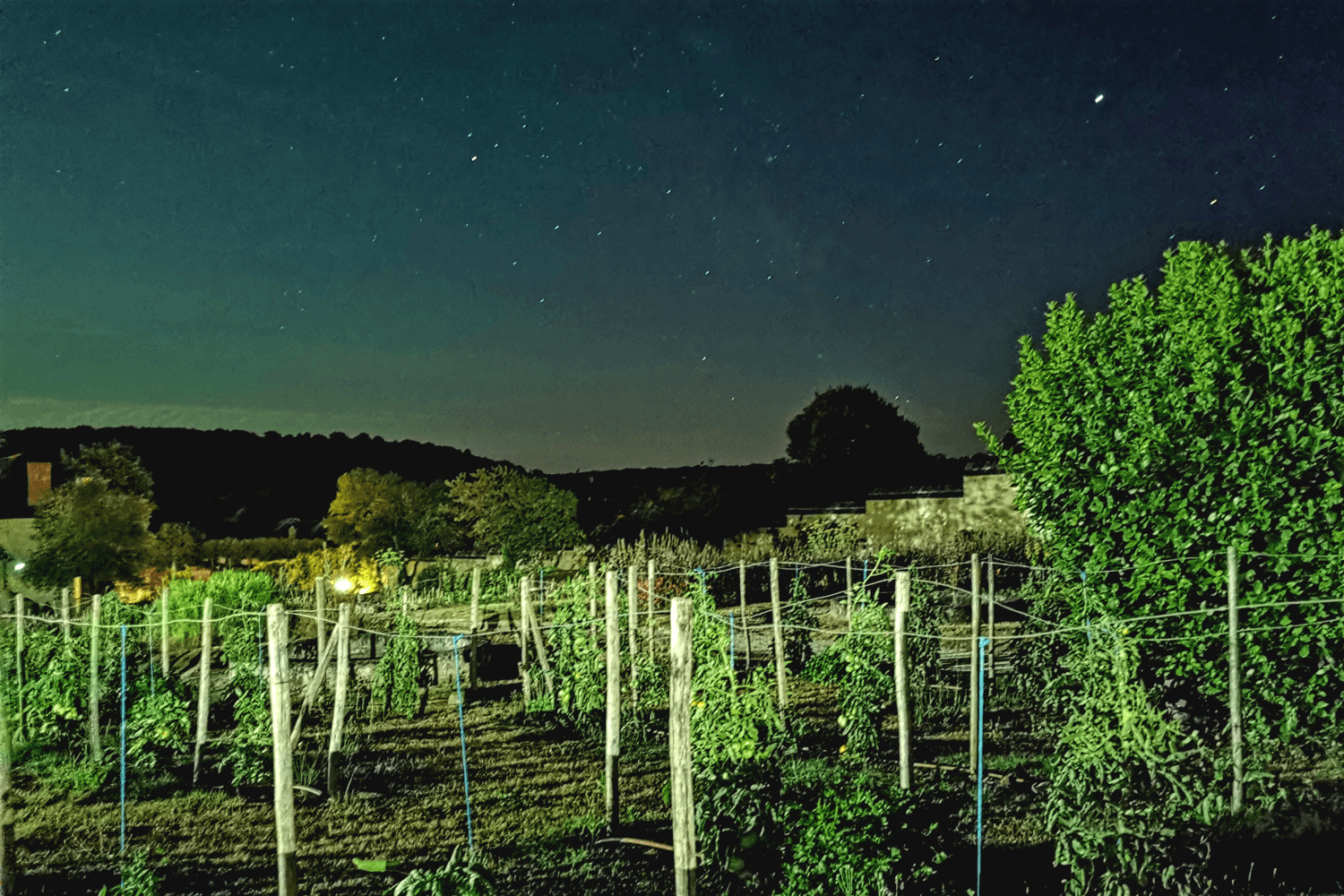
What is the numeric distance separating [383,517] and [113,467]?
7.62 meters

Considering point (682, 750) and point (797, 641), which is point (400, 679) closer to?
point (797, 641)

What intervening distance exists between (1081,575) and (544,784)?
481 cm

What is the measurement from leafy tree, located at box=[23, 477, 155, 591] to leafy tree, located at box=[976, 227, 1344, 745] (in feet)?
72.6

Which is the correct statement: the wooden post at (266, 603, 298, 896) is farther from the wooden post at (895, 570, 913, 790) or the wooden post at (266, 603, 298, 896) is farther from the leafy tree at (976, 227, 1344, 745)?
the leafy tree at (976, 227, 1344, 745)

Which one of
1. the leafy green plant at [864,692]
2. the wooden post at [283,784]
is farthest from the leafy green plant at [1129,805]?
the wooden post at [283,784]

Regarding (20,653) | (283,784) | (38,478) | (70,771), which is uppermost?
(38,478)

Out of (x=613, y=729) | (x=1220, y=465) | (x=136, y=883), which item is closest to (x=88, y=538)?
(x=136, y=883)

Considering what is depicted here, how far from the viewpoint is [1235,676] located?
6258 mm

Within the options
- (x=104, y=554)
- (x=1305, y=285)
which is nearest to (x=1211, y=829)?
(x=1305, y=285)

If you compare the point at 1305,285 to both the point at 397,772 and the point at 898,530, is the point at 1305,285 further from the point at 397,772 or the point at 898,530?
the point at 898,530

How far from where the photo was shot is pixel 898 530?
94.2 ft

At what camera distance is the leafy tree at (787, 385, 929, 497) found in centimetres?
5050

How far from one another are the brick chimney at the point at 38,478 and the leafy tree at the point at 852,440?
3276cm

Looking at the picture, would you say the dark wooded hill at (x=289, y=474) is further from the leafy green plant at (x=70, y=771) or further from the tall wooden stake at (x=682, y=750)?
the tall wooden stake at (x=682, y=750)
